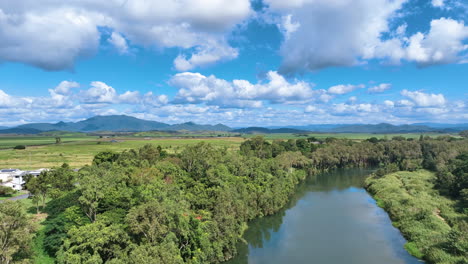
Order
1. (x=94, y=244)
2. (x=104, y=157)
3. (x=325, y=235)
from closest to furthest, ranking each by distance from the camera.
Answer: (x=94, y=244)
(x=325, y=235)
(x=104, y=157)

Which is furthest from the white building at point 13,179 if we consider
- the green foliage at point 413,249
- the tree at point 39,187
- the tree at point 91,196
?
the green foliage at point 413,249

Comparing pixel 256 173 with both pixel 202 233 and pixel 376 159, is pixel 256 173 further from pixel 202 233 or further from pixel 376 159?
pixel 376 159

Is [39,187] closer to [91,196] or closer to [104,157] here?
[91,196]

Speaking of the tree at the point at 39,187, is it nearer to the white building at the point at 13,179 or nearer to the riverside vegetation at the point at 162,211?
the riverside vegetation at the point at 162,211

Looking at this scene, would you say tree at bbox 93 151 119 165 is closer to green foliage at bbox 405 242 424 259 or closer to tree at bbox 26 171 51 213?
tree at bbox 26 171 51 213

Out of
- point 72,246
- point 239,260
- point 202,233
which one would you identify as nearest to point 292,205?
point 239,260

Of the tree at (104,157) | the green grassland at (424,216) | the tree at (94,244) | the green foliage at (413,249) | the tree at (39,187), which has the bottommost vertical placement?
the green foliage at (413,249)

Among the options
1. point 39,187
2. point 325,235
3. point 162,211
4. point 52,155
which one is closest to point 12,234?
point 162,211
